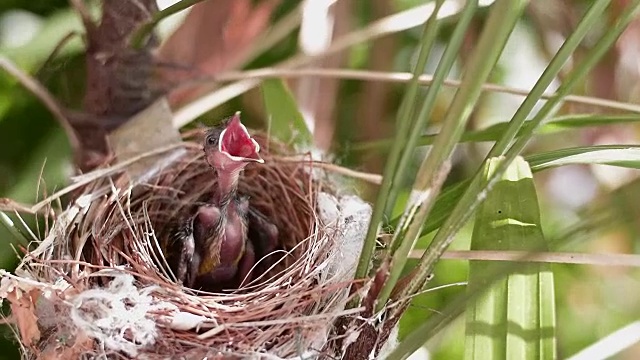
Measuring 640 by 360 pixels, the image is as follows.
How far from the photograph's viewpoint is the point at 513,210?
0.56 metres

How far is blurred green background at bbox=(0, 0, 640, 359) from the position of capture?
955 millimetres

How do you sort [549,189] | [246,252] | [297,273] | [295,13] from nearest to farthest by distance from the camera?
[297,273], [246,252], [295,13], [549,189]

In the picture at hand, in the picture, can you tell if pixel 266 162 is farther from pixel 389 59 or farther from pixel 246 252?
pixel 389 59

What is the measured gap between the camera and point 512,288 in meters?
0.54

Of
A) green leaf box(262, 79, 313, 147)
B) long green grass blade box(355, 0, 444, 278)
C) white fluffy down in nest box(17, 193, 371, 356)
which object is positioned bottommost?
white fluffy down in nest box(17, 193, 371, 356)

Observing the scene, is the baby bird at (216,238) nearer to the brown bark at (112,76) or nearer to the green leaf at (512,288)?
the brown bark at (112,76)

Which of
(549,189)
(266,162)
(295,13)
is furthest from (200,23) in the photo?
(549,189)

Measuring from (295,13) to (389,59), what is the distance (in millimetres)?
242

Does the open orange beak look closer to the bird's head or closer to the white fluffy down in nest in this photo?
the bird's head

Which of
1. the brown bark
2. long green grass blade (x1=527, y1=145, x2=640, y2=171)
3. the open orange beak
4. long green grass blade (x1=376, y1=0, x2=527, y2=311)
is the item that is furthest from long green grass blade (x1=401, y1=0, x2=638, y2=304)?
the brown bark

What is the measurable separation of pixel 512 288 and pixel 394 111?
0.78 m

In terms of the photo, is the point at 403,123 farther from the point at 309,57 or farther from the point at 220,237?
the point at 309,57

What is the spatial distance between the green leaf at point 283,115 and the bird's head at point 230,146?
0.51 ft

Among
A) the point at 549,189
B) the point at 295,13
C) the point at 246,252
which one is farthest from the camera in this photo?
the point at 549,189
